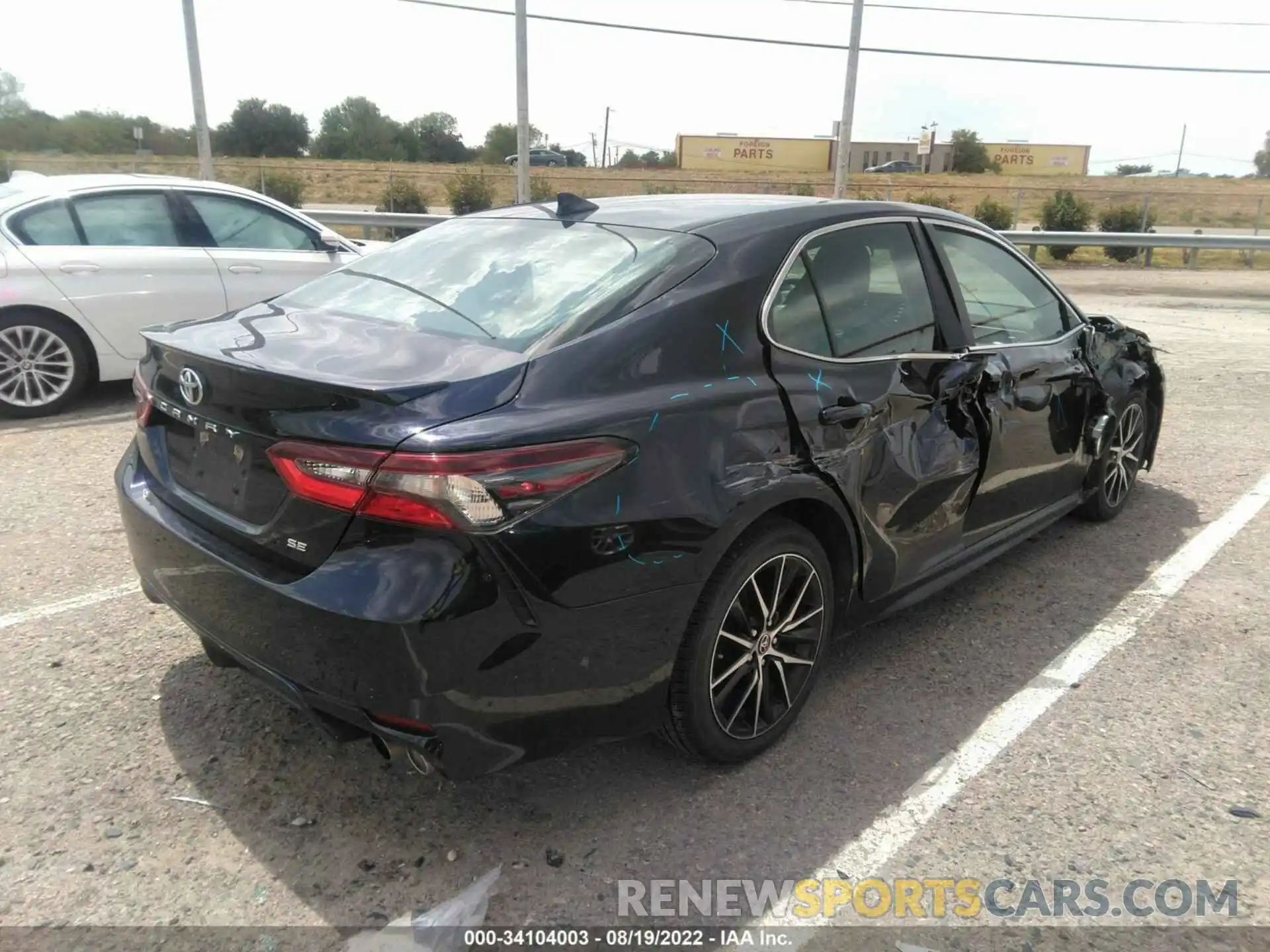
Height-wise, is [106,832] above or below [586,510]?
below

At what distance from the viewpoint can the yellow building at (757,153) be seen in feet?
200

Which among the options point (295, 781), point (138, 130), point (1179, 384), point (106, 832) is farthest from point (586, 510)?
point (138, 130)

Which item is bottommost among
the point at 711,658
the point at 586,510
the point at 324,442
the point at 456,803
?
the point at 456,803

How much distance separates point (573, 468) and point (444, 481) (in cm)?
31

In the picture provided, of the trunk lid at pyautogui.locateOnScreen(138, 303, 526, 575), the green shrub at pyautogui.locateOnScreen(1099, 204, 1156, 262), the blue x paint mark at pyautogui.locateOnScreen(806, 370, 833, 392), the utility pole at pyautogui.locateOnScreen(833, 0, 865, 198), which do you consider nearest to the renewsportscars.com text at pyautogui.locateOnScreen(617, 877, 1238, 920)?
the trunk lid at pyautogui.locateOnScreen(138, 303, 526, 575)

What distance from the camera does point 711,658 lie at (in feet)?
8.61

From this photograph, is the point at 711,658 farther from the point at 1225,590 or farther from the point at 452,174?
the point at 452,174

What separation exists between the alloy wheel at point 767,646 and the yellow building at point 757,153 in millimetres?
60856

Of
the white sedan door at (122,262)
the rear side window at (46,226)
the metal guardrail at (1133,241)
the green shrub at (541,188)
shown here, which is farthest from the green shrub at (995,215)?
the rear side window at (46,226)

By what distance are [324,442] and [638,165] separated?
6615 centimetres

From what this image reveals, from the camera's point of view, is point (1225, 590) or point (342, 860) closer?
point (342, 860)

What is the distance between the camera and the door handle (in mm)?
2863

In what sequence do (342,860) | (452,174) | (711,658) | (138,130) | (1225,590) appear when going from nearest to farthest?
(342,860) < (711,658) < (1225,590) < (138,130) < (452,174)

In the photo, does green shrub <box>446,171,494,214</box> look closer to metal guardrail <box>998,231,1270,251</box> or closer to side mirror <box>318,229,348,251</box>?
metal guardrail <box>998,231,1270,251</box>
